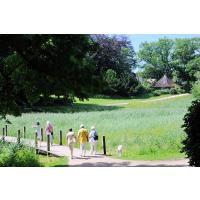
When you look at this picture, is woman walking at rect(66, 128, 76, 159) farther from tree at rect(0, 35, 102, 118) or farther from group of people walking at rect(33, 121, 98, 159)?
tree at rect(0, 35, 102, 118)

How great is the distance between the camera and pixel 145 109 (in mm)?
12688

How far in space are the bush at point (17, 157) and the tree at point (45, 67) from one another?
37.3 inches

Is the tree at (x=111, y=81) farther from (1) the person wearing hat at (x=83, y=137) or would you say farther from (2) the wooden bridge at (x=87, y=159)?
(2) the wooden bridge at (x=87, y=159)

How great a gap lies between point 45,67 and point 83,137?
1.76 meters

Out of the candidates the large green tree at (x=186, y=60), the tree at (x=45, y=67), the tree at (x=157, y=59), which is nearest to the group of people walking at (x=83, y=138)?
the tree at (x=45, y=67)

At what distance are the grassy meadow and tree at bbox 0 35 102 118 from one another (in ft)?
1.23

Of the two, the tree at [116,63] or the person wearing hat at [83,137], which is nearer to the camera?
the person wearing hat at [83,137]

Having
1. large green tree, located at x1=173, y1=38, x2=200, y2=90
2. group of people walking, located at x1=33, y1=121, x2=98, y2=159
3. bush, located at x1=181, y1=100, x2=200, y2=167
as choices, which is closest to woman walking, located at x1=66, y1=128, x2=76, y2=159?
group of people walking, located at x1=33, y1=121, x2=98, y2=159

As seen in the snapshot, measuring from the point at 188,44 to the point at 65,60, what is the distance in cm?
272

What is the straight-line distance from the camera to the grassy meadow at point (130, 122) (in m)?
12.1

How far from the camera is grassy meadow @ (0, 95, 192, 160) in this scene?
12094mm

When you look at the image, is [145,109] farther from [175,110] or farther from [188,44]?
[188,44]

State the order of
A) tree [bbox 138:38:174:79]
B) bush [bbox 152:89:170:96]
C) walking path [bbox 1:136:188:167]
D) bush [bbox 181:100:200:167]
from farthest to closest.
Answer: bush [bbox 152:89:170:96], tree [bbox 138:38:174:79], walking path [bbox 1:136:188:167], bush [bbox 181:100:200:167]
